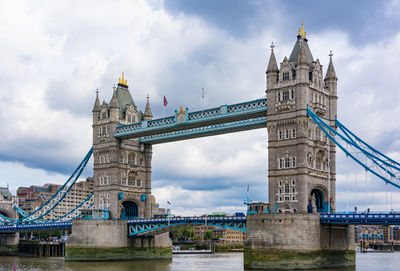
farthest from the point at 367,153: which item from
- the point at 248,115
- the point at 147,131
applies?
the point at 147,131

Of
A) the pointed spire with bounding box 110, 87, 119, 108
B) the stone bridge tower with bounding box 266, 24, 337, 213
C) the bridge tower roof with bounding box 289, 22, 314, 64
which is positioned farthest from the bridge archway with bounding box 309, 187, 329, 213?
the pointed spire with bounding box 110, 87, 119, 108

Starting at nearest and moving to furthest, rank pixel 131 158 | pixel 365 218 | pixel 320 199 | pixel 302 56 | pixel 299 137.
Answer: pixel 365 218 < pixel 299 137 < pixel 302 56 < pixel 320 199 < pixel 131 158

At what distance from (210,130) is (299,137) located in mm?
15416

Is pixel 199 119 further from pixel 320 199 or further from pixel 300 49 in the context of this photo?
pixel 320 199

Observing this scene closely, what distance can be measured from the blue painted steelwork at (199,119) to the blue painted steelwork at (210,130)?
557mm

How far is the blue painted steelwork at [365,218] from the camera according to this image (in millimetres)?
62625

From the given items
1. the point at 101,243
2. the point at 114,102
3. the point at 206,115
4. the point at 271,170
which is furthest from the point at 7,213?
the point at 271,170

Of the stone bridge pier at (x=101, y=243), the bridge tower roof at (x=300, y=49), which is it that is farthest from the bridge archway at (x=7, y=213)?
the bridge tower roof at (x=300, y=49)

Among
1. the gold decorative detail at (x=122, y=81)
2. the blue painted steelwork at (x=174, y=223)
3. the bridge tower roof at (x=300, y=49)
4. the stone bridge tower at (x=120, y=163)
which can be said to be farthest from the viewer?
the gold decorative detail at (x=122, y=81)

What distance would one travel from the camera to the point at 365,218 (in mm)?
63656

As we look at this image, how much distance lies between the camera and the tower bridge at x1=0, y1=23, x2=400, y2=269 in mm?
66375

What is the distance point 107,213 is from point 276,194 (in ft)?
96.5

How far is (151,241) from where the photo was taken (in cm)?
9188

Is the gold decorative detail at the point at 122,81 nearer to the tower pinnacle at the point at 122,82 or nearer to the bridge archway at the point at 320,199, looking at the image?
the tower pinnacle at the point at 122,82
